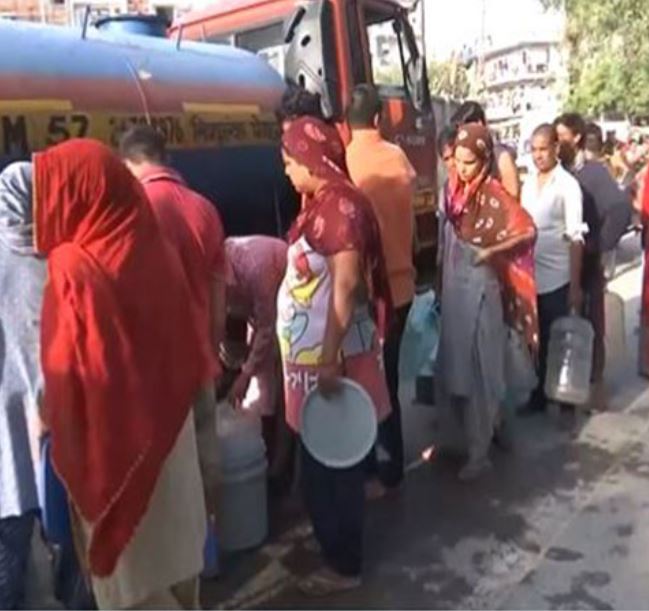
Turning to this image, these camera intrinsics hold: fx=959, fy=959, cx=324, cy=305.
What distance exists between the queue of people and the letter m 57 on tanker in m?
Answer: 0.62

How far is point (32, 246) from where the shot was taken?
8.38 ft

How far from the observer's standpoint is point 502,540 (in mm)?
3594

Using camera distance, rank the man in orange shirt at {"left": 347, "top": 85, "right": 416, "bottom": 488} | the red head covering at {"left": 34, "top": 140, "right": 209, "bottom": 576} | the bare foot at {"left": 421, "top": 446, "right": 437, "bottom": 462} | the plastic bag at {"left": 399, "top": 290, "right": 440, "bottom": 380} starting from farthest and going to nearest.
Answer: the plastic bag at {"left": 399, "top": 290, "right": 440, "bottom": 380} < the bare foot at {"left": 421, "top": 446, "right": 437, "bottom": 462} < the man in orange shirt at {"left": 347, "top": 85, "right": 416, "bottom": 488} < the red head covering at {"left": 34, "top": 140, "right": 209, "bottom": 576}

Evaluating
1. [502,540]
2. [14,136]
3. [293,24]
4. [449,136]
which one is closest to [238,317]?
[14,136]

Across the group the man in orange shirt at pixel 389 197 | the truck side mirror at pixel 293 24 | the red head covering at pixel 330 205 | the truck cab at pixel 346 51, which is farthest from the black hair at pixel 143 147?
the truck side mirror at pixel 293 24

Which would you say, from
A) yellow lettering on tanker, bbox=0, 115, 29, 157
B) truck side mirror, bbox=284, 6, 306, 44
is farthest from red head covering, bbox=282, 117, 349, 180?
truck side mirror, bbox=284, 6, 306, 44

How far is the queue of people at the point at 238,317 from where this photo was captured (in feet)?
6.73

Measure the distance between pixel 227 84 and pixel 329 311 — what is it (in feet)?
7.02

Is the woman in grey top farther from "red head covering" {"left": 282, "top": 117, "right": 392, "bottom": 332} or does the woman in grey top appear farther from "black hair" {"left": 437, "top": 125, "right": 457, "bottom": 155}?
"black hair" {"left": 437, "top": 125, "right": 457, "bottom": 155}

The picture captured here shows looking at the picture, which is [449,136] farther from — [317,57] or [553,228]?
[317,57]

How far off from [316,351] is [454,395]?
135 cm

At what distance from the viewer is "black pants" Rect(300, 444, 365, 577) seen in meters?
3.19

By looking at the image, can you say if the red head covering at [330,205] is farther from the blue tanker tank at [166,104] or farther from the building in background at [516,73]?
the building in background at [516,73]

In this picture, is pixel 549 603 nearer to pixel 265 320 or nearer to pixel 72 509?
pixel 265 320
